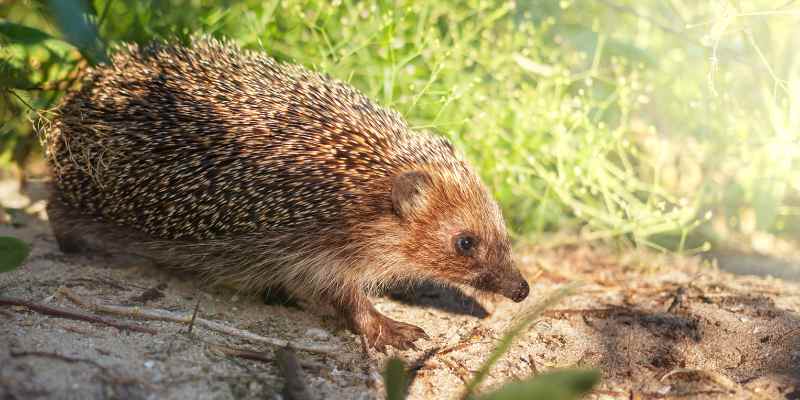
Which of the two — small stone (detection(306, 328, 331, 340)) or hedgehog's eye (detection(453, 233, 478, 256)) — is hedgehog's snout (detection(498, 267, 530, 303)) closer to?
hedgehog's eye (detection(453, 233, 478, 256))

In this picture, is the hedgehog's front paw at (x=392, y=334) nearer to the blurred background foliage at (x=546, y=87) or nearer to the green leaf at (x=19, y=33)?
the blurred background foliage at (x=546, y=87)

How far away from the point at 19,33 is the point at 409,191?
260 centimetres

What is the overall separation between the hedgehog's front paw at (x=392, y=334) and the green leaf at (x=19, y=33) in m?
2.75

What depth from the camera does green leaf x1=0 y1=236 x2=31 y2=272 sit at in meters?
3.28

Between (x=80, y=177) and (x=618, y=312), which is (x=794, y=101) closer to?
(x=618, y=312)

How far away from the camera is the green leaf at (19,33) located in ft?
13.2

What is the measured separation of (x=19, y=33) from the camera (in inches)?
159

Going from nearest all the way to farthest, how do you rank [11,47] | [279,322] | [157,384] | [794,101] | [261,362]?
1. [157,384]
2. [261,362]
3. [279,322]
4. [11,47]
5. [794,101]

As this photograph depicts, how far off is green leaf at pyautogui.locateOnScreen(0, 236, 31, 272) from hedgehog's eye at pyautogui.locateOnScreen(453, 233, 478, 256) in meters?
2.42

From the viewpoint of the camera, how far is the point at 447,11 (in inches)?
224

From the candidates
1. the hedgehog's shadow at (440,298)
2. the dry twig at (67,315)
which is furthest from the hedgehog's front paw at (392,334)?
the dry twig at (67,315)

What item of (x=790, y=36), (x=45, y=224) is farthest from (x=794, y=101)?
(x=45, y=224)

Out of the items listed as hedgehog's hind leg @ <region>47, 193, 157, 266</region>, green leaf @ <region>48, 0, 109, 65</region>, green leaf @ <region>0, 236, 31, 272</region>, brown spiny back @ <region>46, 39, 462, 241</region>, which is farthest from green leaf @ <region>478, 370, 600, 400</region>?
hedgehog's hind leg @ <region>47, 193, 157, 266</region>

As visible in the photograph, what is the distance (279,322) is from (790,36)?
545 cm
